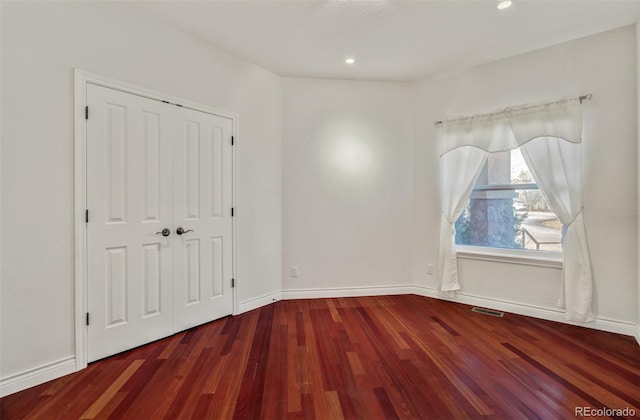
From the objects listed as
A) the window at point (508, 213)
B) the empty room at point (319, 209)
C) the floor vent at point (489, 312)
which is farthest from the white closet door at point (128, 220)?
the window at point (508, 213)

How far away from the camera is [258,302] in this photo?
3.28 metres

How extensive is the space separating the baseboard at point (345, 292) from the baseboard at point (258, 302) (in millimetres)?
115

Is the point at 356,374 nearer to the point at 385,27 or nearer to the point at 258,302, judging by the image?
the point at 258,302

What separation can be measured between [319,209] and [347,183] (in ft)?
1.61

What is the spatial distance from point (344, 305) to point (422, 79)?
2.98 metres

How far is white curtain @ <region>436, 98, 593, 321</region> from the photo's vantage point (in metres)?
2.71

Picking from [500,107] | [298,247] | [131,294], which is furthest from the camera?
[298,247]

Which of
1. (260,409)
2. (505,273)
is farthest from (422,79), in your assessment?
(260,409)

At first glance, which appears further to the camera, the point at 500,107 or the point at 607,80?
the point at 500,107

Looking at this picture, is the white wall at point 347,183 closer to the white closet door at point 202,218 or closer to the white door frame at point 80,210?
the white closet door at point 202,218

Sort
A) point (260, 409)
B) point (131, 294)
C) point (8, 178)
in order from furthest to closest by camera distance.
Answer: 1. point (131, 294)
2. point (8, 178)
3. point (260, 409)

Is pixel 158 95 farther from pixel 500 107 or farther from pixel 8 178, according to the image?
pixel 500 107

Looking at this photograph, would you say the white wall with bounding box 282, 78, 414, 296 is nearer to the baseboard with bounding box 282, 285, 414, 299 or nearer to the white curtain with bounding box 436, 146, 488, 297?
the baseboard with bounding box 282, 285, 414, 299

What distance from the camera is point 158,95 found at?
2.45 m
